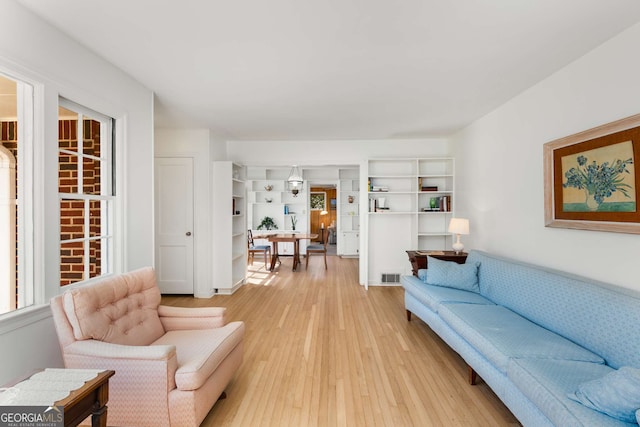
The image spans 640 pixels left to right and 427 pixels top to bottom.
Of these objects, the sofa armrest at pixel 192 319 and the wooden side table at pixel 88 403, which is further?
the sofa armrest at pixel 192 319

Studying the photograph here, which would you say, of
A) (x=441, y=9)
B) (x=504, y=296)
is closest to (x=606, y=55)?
(x=441, y=9)

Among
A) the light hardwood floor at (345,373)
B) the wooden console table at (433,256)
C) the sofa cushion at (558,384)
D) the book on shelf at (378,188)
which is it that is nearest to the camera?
the sofa cushion at (558,384)

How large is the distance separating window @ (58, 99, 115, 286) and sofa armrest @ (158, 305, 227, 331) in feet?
2.43

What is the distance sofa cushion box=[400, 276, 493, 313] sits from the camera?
295cm

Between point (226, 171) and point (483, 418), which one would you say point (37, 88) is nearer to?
point (226, 171)

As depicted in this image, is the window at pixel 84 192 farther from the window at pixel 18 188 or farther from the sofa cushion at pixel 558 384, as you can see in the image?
the sofa cushion at pixel 558 384

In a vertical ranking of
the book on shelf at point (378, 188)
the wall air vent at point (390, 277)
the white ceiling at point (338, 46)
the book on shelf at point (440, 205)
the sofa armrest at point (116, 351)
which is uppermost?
the white ceiling at point (338, 46)

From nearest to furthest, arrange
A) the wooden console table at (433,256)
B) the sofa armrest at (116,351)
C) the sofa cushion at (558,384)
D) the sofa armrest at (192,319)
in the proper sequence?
1. the sofa cushion at (558,384)
2. the sofa armrest at (116,351)
3. the sofa armrest at (192,319)
4. the wooden console table at (433,256)

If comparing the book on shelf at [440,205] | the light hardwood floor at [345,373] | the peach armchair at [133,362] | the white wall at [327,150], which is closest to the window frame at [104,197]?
the peach armchair at [133,362]

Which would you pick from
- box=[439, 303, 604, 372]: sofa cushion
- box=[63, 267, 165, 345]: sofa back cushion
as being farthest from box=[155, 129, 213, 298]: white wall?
box=[439, 303, 604, 372]: sofa cushion

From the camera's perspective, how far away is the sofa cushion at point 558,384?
4.38 feet

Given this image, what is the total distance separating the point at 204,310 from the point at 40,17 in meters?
2.25

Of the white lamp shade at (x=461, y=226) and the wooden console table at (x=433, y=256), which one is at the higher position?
the white lamp shade at (x=461, y=226)

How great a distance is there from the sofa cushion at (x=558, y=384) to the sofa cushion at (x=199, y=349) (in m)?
1.76
